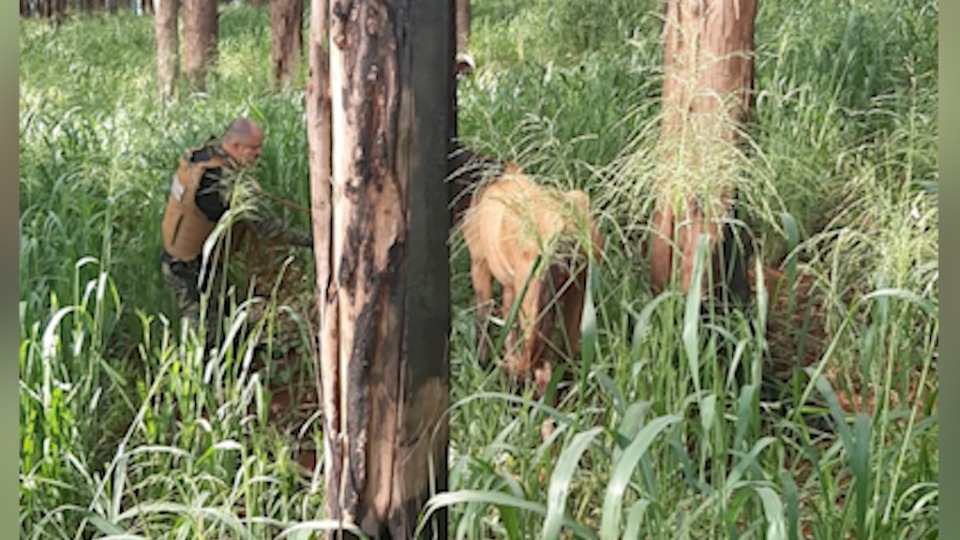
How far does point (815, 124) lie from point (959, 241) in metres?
4.40

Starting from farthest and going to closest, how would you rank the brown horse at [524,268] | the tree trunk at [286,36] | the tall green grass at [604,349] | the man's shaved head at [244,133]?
the tree trunk at [286,36], the man's shaved head at [244,133], the brown horse at [524,268], the tall green grass at [604,349]

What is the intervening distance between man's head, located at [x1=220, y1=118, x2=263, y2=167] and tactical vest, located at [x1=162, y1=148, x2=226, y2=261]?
0.17ft

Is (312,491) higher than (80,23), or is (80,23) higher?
(80,23)

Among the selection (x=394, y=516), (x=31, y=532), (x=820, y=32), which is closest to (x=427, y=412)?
(x=394, y=516)

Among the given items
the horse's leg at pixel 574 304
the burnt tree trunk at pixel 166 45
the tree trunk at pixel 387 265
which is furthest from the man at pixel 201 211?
the burnt tree trunk at pixel 166 45

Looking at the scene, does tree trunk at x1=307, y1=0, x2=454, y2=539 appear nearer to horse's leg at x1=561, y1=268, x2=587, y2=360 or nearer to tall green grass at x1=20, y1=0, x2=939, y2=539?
tall green grass at x1=20, y1=0, x2=939, y2=539

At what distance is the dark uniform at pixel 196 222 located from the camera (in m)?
4.04

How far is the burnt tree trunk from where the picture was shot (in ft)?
30.9

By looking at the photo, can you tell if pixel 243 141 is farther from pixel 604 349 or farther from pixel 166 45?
pixel 166 45

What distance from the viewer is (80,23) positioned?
14.5 metres

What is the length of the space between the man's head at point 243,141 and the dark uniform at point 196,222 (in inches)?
1.1

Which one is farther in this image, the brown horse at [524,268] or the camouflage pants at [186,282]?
the camouflage pants at [186,282]

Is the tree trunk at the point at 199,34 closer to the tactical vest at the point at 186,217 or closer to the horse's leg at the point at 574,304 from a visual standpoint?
the tactical vest at the point at 186,217

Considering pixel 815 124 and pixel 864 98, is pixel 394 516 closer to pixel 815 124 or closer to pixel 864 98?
pixel 815 124
